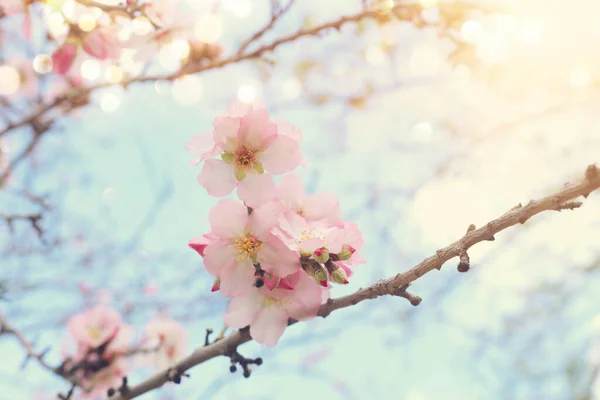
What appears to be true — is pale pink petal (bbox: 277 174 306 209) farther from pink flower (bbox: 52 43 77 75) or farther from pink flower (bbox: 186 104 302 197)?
pink flower (bbox: 52 43 77 75)

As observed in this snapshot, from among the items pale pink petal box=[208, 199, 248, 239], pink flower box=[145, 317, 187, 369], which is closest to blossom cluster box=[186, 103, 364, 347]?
pale pink petal box=[208, 199, 248, 239]

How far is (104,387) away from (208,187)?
0.99 m

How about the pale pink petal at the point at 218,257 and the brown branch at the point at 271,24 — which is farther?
the brown branch at the point at 271,24

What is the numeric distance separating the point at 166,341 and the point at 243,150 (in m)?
1.19

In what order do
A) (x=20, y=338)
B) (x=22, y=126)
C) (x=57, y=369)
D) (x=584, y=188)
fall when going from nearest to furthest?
(x=584, y=188) < (x=57, y=369) < (x=20, y=338) < (x=22, y=126)

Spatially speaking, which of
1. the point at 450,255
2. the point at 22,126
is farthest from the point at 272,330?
the point at 22,126

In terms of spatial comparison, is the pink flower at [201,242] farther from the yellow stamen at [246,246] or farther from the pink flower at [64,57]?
the pink flower at [64,57]

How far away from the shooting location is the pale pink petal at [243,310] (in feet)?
2.70

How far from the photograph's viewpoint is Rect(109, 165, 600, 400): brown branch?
579mm

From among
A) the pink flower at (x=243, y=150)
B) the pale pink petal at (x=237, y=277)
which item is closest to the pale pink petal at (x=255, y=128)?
the pink flower at (x=243, y=150)

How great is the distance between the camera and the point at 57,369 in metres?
1.22

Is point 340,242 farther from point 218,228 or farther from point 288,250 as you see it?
point 218,228

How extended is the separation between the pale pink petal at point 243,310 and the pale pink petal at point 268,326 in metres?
0.01

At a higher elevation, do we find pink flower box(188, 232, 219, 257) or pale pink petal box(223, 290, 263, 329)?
pink flower box(188, 232, 219, 257)
